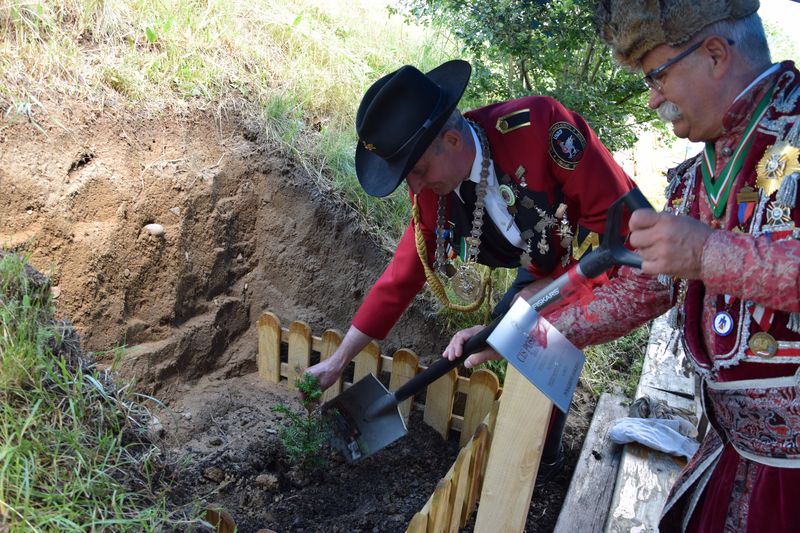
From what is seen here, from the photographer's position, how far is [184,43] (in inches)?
169

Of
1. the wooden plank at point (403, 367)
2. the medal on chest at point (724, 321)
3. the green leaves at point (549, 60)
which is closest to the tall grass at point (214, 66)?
the green leaves at point (549, 60)

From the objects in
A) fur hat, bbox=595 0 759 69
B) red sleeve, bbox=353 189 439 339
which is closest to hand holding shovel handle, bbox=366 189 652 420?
fur hat, bbox=595 0 759 69

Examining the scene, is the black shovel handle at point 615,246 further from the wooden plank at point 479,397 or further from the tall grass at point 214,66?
the tall grass at point 214,66

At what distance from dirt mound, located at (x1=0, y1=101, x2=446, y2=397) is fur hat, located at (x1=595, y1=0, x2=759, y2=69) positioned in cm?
250

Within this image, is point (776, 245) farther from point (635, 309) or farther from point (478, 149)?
point (478, 149)

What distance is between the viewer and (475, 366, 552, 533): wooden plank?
5.85 feet

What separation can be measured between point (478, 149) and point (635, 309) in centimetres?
97

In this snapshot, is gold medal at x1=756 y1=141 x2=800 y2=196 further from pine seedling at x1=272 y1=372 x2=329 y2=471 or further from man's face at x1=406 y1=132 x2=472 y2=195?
pine seedling at x1=272 y1=372 x2=329 y2=471

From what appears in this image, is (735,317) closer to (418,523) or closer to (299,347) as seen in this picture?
(418,523)

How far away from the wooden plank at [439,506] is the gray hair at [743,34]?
149 cm

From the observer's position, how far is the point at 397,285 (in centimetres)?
286

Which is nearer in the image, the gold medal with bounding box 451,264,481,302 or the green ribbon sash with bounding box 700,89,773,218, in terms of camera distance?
the green ribbon sash with bounding box 700,89,773,218

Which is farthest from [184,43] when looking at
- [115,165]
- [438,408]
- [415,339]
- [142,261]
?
[438,408]

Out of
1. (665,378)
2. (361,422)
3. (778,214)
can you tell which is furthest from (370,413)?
(778,214)
